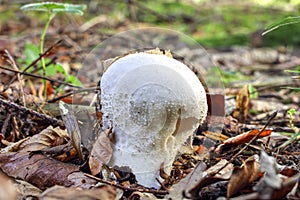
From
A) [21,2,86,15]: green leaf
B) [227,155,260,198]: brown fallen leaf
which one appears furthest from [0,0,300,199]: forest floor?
[21,2,86,15]: green leaf

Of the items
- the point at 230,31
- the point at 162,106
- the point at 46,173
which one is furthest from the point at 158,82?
the point at 230,31

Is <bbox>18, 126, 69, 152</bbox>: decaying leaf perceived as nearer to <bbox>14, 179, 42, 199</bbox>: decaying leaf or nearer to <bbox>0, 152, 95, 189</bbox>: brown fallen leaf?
<bbox>0, 152, 95, 189</bbox>: brown fallen leaf

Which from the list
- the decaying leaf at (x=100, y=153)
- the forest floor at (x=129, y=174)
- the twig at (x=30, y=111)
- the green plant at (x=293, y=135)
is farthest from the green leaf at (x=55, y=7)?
the green plant at (x=293, y=135)

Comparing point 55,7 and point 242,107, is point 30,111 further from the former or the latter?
point 242,107

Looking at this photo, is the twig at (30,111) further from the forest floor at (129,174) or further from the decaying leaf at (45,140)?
the decaying leaf at (45,140)

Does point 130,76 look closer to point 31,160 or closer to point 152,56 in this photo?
point 152,56
